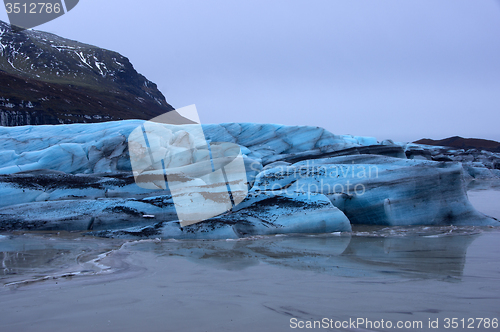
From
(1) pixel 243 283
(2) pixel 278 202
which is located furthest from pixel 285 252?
(2) pixel 278 202

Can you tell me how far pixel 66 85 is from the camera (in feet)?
217

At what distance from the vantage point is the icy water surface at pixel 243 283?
268 cm

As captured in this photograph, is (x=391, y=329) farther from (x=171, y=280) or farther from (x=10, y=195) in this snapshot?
(x=10, y=195)

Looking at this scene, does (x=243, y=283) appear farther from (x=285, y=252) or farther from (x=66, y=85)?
(x=66, y=85)

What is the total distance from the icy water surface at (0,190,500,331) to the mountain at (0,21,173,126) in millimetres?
37529

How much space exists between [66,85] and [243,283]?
237 feet

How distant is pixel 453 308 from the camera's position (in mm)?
2889

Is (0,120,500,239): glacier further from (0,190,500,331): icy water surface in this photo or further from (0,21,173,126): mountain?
(0,21,173,126): mountain

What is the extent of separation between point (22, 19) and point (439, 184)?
114197mm

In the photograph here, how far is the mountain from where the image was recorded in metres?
39.2

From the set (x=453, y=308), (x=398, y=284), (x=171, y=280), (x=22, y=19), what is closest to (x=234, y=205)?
(x=171, y=280)

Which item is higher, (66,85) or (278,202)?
(66,85)

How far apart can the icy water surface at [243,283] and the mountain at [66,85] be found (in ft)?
123

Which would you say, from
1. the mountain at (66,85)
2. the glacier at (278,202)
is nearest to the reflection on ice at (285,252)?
the glacier at (278,202)
